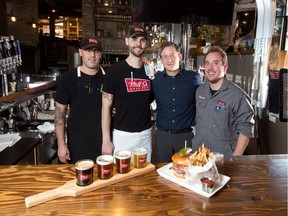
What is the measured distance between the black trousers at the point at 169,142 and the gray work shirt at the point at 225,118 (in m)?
0.22

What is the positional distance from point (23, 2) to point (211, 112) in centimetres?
986

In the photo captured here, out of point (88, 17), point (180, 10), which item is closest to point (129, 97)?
point (180, 10)

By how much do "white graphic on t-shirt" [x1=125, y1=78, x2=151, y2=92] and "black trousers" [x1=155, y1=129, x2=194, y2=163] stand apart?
18.1 inches

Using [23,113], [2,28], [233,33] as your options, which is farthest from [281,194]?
[2,28]

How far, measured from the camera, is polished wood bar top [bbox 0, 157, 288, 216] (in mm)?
1103

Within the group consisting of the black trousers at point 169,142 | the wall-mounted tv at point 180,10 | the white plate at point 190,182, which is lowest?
the black trousers at point 169,142

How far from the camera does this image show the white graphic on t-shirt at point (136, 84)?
2195mm

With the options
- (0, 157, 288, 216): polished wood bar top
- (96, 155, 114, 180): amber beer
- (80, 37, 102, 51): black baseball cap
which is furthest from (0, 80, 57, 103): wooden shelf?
(96, 155, 114, 180): amber beer

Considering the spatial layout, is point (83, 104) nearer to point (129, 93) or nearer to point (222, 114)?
point (129, 93)

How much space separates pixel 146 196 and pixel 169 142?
120cm

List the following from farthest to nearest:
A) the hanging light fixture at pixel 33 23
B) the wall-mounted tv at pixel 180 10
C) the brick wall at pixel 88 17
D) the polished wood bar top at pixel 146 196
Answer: the hanging light fixture at pixel 33 23, the brick wall at pixel 88 17, the wall-mounted tv at pixel 180 10, the polished wood bar top at pixel 146 196

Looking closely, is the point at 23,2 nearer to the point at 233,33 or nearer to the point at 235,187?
the point at 233,33

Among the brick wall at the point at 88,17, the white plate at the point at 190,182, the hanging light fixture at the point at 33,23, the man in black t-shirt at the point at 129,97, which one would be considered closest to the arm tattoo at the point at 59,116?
the man in black t-shirt at the point at 129,97

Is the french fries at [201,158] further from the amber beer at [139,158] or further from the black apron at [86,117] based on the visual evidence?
the black apron at [86,117]
